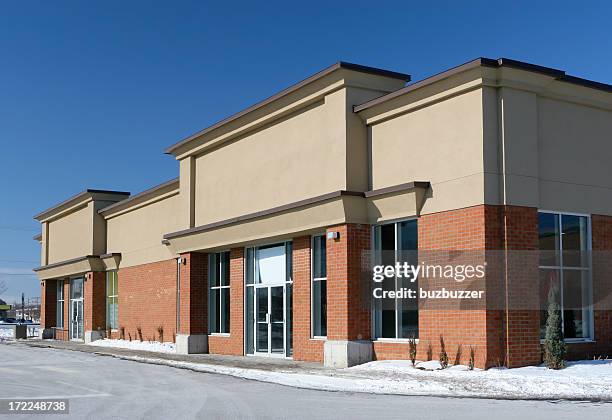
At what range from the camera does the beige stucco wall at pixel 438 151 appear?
57.9 ft

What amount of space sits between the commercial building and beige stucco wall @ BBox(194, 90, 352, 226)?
0.06 meters

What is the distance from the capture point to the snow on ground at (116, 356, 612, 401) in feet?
47.2

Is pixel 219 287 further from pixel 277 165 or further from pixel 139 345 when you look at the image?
pixel 139 345

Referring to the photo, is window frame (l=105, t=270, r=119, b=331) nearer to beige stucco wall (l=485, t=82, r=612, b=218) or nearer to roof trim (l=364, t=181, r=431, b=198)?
roof trim (l=364, t=181, r=431, b=198)

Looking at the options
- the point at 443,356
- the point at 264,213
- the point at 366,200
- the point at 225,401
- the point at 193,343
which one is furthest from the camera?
the point at 193,343

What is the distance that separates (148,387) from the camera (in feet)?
55.0

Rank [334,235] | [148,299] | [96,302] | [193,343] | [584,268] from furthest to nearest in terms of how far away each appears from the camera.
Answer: [96,302]
[148,299]
[193,343]
[334,235]
[584,268]

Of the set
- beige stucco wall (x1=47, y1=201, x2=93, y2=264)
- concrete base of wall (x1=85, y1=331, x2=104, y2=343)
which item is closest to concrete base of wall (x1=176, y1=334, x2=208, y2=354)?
concrete base of wall (x1=85, y1=331, x2=104, y2=343)

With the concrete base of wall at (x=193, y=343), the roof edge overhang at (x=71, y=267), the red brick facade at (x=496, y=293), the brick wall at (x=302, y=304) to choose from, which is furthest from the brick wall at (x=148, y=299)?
the red brick facade at (x=496, y=293)

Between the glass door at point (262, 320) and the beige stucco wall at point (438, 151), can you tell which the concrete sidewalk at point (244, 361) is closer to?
the glass door at point (262, 320)

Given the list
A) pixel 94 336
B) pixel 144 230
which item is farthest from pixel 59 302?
pixel 144 230

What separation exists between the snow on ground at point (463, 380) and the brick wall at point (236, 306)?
6.72m

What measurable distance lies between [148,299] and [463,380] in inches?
792

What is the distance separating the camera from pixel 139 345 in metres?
33.1
